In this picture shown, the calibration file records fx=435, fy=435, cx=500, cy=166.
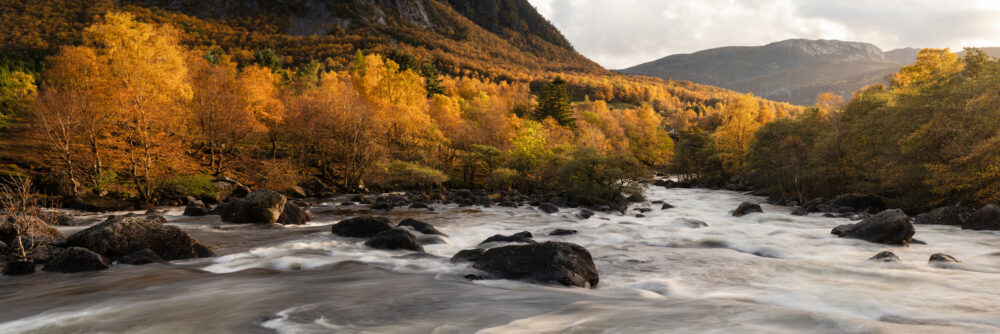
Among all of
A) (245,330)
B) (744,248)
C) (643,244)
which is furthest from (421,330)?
(744,248)

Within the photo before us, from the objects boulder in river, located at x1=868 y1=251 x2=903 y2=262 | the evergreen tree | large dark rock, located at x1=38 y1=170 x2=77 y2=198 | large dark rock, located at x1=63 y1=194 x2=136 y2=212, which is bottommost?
boulder in river, located at x1=868 y1=251 x2=903 y2=262

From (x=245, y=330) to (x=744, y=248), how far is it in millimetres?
14041

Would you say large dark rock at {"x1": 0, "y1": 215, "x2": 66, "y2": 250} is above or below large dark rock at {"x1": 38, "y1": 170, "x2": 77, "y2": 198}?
below

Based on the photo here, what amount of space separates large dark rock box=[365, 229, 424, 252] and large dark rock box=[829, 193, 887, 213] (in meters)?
26.2

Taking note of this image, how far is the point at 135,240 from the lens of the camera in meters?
11.5

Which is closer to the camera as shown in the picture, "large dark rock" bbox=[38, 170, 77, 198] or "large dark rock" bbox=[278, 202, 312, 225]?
"large dark rock" bbox=[278, 202, 312, 225]

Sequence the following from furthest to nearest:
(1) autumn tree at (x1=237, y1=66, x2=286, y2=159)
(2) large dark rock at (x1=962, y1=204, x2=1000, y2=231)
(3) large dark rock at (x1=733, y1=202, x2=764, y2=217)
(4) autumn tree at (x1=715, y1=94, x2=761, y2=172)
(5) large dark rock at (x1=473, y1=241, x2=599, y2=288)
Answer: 1. (4) autumn tree at (x1=715, y1=94, x2=761, y2=172)
2. (1) autumn tree at (x1=237, y1=66, x2=286, y2=159)
3. (3) large dark rock at (x1=733, y1=202, x2=764, y2=217)
4. (2) large dark rock at (x1=962, y1=204, x2=1000, y2=231)
5. (5) large dark rock at (x1=473, y1=241, x2=599, y2=288)

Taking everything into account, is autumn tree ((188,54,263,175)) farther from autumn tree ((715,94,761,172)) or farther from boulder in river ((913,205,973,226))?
autumn tree ((715,94,761,172))

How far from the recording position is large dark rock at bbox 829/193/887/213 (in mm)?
25312

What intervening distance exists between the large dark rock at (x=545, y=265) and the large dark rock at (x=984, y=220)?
60.3ft

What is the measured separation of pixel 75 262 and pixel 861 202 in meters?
35.4

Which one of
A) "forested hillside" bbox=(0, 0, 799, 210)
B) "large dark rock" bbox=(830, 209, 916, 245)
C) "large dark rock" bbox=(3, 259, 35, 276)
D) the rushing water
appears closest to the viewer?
the rushing water

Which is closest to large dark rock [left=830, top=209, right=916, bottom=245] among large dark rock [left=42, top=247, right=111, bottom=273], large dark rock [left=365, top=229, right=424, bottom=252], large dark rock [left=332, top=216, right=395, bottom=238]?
large dark rock [left=365, top=229, right=424, bottom=252]

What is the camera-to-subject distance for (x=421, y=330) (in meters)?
5.91
